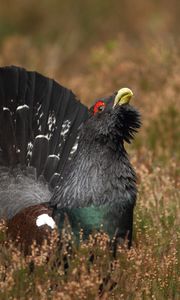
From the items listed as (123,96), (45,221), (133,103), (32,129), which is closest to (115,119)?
(123,96)

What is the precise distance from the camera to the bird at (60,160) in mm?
5789

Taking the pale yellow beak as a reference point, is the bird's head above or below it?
below

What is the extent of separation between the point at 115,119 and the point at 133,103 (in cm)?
457

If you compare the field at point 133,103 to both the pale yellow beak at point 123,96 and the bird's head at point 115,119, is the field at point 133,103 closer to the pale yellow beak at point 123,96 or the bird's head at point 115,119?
the bird's head at point 115,119

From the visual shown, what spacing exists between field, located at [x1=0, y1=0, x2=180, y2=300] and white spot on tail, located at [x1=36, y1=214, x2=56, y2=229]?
0.24m

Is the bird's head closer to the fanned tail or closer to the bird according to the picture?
the bird

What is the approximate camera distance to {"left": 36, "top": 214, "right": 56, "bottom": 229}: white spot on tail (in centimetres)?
581

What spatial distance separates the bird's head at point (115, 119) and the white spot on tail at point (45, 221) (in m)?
0.59

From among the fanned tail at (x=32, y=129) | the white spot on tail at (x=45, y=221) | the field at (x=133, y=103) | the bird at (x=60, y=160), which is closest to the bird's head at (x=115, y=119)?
the bird at (x=60, y=160)

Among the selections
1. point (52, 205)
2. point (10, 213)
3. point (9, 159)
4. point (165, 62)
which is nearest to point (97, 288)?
point (52, 205)

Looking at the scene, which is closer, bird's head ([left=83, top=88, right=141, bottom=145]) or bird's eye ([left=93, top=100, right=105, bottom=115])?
bird's head ([left=83, top=88, right=141, bottom=145])

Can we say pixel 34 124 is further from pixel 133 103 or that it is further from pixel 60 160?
pixel 133 103

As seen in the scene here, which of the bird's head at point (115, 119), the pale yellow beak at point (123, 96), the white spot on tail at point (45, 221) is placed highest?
the pale yellow beak at point (123, 96)

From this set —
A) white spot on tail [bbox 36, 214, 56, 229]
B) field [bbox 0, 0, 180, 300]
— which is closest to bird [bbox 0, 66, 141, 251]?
white spot on tail [bbox 36, 214, 56, 229]
